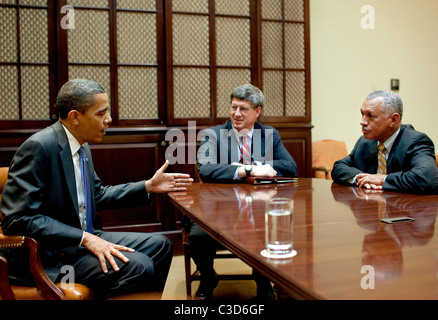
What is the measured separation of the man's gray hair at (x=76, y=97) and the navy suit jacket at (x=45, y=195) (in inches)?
3.5

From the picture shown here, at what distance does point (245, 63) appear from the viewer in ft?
12.8

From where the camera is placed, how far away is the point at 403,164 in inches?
86.2

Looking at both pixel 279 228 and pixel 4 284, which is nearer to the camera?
pixel 279 228

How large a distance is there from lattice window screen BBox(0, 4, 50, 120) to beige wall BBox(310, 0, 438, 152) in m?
3.01

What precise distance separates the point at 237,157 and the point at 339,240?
1.62m

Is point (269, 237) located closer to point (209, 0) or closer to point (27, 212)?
point (27, 212)

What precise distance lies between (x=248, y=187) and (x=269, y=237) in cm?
120

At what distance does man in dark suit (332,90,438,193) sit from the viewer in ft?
6.51

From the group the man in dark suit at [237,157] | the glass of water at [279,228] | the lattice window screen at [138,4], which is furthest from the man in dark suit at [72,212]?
the lattice window screen at [138,4]

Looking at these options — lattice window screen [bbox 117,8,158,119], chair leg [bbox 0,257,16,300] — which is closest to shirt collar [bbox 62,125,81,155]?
chair leg [bbox 0,257,16,300]

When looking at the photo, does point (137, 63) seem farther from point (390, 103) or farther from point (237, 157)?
point (390, 103)

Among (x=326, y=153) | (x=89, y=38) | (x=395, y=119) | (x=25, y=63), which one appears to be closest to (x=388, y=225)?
(x=395, y=119)

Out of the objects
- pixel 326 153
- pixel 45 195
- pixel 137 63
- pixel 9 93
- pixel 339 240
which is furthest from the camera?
pixel 326 153
